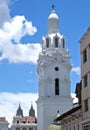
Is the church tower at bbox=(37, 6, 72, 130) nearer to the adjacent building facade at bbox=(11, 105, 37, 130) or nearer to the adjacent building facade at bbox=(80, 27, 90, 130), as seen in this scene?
the adjacent building facade at bbox=(11, 105, 37, 130)

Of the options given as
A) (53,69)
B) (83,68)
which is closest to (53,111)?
(53,69)

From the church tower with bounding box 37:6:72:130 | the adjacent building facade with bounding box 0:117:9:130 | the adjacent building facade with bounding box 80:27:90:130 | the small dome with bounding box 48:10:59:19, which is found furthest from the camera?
the adjacent building facade with bounding box 0:117:9:130

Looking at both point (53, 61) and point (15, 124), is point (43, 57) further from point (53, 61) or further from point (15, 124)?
point (15, 124)

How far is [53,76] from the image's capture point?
11944 centimetres

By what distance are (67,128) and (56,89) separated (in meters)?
63.2

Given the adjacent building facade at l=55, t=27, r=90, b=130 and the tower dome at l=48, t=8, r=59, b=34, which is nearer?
the adjacent building facade at l=55, t=27, r=90, b=130

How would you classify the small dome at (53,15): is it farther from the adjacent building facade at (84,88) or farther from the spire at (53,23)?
the adjacent building facade at (84,88)

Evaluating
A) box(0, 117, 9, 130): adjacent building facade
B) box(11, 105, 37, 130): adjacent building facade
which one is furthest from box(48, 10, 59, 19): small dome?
box(11, 105, 37, 130): adjacent building facade

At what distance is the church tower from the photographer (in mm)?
117500

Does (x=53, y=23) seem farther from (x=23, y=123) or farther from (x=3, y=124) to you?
(x=23, y=123)

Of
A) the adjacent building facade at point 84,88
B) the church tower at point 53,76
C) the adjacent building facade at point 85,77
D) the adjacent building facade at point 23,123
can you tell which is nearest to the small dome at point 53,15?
the church tower at point 53,76

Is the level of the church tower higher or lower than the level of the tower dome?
lower

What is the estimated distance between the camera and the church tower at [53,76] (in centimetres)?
11750

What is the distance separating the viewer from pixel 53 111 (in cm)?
11794
